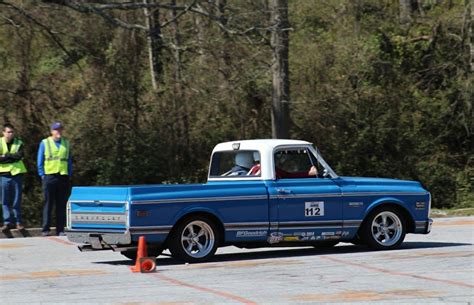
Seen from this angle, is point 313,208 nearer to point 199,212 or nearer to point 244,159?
point 244,159

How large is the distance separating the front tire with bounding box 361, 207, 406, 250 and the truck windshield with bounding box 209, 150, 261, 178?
180cm

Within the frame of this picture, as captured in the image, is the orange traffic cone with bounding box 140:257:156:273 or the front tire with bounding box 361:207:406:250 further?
the front tire with bounding box 361:207:406:250

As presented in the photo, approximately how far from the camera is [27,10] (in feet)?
79.7

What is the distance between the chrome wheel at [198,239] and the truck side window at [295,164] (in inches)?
55.8

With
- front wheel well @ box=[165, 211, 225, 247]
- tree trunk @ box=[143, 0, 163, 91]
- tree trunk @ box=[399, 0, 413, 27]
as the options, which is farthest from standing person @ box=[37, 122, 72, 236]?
tree trunk @ box=[399, 0, 413, 27]

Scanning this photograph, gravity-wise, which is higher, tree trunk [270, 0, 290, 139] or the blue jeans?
tree trunk [270, 0, 290, 139]

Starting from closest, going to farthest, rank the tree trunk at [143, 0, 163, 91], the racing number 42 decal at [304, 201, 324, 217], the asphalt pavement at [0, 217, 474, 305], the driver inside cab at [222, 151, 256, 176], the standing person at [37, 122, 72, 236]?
the asphalt pavement at [0, 217, 474, 305]
the racing number 42 decal at [304, 201, 324, 217]
the driver inside cab at [222, 151, 256, 176]
the standing person at [37, 122, 72, 236]
the tree trunk at [143, 0, 163, 91]

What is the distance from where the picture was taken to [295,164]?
1507cm

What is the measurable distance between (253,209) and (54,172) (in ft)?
19.2

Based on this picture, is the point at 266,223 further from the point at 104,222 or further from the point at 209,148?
the point at 209,148

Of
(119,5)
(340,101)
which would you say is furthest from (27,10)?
(340,101)

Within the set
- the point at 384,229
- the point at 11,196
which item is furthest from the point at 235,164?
the point at 11,196

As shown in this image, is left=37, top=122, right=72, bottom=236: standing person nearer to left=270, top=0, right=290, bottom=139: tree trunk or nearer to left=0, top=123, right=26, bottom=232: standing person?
left=0, top=123, right=26, bottom=232: standing person

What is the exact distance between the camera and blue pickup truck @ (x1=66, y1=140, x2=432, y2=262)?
13578 mm
